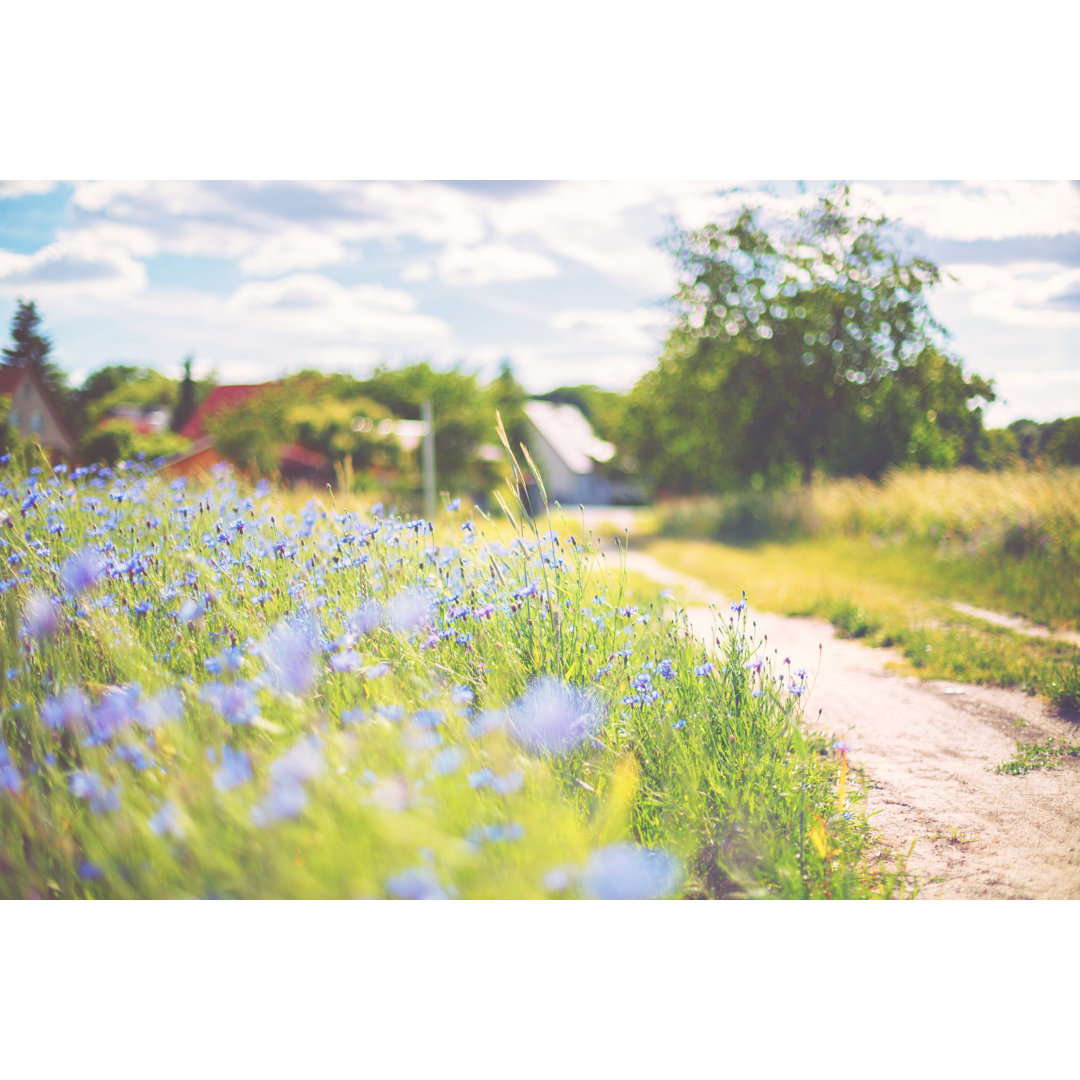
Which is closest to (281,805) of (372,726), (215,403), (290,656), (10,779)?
(372,726)

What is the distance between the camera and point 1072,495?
4.14 meters

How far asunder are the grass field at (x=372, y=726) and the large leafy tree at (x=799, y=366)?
9.07 ft

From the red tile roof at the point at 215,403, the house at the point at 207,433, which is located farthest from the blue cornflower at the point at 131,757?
the red tile roof at the point at 215,403

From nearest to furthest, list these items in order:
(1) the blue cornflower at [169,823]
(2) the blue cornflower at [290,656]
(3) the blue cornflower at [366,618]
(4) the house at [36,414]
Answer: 1. (1) the blue cornflower at [169,823]
2. (2) the blue cornflower at [290,656]
3. (3) the blue cornflower at [366,618]
4. (4) the house at [36,414]

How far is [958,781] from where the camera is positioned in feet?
8.29

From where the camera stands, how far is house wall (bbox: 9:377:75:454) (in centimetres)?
326

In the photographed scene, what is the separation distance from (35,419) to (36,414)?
0.03 meters

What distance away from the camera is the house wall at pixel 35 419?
326 cm

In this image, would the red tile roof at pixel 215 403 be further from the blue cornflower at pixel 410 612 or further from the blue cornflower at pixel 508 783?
the blue cornflower at pixel 508 783

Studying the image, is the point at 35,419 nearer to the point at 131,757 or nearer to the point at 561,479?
the point at 131,757

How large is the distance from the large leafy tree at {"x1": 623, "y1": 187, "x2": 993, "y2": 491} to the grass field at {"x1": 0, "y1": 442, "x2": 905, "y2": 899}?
→ 2.77 metres

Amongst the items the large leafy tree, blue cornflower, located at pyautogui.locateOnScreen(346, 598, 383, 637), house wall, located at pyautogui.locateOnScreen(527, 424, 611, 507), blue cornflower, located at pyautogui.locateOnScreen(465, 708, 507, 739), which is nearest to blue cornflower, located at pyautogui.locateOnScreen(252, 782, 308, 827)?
blue cornflower, located at pyautogui.locateOnScreen(465, 708, 507, 739)
